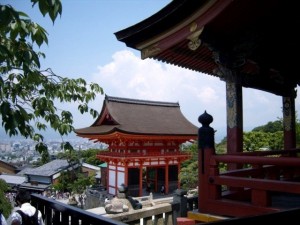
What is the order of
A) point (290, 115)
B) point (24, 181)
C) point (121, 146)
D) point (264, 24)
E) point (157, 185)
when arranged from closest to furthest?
1. point (264, 24)
2. point (290, 115)
3. point (121, 146)
4. point (157, 185)
5. point (24, 181)

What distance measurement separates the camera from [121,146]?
21.3 m

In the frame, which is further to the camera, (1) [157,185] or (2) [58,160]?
(2) [58,160]

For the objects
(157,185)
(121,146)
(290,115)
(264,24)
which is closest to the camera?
(264,24)

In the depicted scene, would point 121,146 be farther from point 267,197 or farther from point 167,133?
point 267,197

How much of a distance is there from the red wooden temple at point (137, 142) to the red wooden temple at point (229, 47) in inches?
592

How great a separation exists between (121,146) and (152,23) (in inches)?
685

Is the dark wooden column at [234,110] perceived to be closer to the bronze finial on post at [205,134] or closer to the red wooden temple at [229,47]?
the red wooden temple at [229,47]

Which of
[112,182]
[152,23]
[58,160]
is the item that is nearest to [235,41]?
[152,23]

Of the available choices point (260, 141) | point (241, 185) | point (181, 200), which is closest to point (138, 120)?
point (260, 141)

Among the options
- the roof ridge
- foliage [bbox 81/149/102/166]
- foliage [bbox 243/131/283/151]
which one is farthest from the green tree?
foliage [bbox 81/149/102/166]

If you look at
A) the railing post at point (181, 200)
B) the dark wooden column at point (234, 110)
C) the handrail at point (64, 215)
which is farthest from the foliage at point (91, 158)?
the handrail at point (64, 215)

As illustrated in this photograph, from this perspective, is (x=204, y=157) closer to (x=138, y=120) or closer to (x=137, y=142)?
(x=137, y=142)

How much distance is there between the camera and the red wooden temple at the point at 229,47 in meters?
3.58

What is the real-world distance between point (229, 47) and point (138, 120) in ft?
62.3
